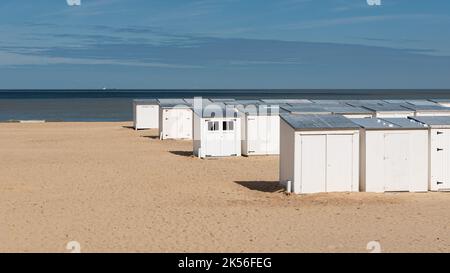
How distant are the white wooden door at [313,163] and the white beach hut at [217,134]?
11410 mm

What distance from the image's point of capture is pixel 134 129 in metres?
50.6

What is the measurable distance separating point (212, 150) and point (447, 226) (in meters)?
16.1

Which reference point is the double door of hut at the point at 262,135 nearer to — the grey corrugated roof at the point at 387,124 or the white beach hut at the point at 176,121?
the grey corrugated roof at the point at 387,124

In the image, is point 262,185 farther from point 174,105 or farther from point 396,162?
point 174,105

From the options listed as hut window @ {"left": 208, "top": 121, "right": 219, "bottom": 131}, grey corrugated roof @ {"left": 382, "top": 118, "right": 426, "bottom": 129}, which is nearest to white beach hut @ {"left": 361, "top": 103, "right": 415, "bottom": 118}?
hut window @ {"left": 208, "top": 121, "right": 219, "bottom": 131}

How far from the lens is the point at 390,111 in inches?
1178

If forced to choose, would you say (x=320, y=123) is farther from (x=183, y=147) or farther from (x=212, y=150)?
(x=183, y=147)

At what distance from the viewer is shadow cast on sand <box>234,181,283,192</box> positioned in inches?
788

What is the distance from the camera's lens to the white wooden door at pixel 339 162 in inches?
733

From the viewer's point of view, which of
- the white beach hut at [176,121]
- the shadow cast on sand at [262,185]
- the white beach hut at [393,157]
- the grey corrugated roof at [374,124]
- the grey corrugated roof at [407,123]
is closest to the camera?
the white beach hut at [393,157]

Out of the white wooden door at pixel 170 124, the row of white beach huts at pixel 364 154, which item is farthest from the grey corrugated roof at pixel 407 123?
the white wooden door at pixel 170 124

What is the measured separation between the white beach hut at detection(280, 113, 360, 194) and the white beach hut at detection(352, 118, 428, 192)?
269 millimetres

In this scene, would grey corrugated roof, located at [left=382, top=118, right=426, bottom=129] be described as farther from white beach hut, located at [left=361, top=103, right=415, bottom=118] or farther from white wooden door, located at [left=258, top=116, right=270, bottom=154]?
white wooden door, located at [left=258, top=116, right=270, bottom=154]

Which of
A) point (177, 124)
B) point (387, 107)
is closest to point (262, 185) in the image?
point (387, 107)
